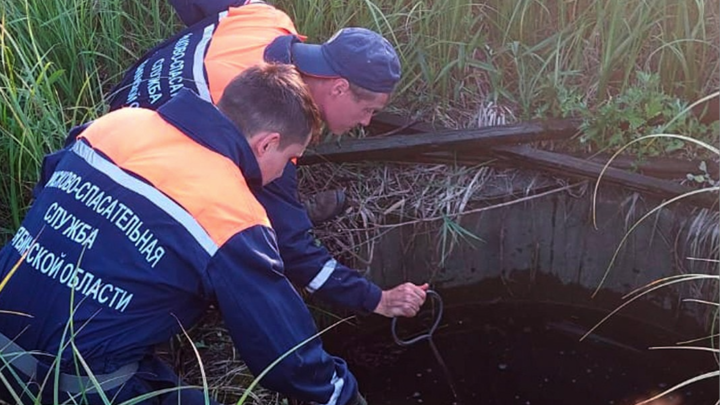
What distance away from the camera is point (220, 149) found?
2182 millimetres

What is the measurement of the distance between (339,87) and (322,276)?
1.99 ft

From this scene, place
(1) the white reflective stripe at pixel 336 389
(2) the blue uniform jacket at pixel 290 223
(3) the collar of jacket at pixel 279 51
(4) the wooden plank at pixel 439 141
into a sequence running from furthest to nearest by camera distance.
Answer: (4) the wooden plank at pixel 439 141, (3) the collar of jacket at pixel 279 51, (2) the blue uniform jacket at pixel 290 223, (1) the white reflective stripe at pixel 336 389

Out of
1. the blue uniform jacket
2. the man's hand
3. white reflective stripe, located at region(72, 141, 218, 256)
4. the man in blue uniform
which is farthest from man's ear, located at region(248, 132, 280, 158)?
the man's hand

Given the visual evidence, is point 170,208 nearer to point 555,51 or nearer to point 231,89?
point 231,89

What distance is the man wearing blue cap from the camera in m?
2.95

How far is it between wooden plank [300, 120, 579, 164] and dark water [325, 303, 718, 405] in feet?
2.39

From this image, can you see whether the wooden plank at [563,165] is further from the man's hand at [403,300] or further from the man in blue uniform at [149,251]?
the man in blue uniform at [149,251]

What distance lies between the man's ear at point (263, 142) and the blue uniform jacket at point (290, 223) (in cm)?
55

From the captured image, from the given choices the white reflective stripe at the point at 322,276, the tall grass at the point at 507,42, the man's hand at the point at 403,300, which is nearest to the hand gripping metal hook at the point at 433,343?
the man's hand at the point at 403,300

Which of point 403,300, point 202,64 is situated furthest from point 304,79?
point 403,300

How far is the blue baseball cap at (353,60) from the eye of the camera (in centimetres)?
304

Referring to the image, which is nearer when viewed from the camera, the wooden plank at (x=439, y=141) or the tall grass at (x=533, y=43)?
the wooden plank at (x=439, y=141)

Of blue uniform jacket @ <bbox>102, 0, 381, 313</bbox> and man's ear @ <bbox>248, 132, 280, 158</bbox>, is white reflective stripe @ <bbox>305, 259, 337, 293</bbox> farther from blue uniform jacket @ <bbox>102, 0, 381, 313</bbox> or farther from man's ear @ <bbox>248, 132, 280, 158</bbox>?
man's ear @ <bbox>248, 132, 280, 158</bbox>

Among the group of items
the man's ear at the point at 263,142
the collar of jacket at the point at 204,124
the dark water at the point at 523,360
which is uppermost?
the collar of jacket at the point at 204,124
